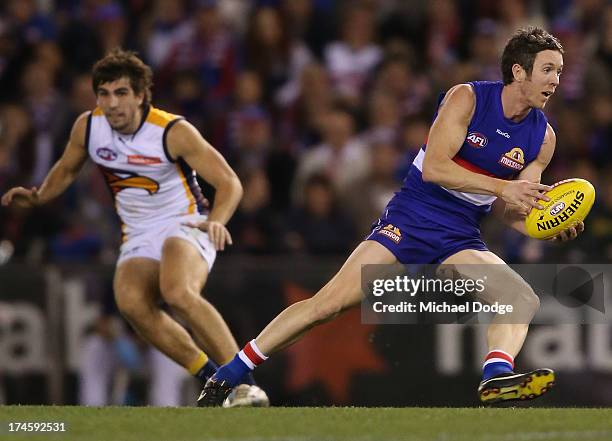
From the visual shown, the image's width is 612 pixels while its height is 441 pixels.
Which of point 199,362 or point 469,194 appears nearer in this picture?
point 469,194

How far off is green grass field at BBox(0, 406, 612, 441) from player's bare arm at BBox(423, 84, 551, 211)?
3.73 ft

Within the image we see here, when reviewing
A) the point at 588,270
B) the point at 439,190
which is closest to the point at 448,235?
the point at 439,190

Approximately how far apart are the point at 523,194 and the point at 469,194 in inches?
23.8

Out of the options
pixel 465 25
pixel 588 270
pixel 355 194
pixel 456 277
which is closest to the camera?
pixel 456 277

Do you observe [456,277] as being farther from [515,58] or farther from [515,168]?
[515,58]

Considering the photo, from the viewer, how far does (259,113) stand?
502 inches

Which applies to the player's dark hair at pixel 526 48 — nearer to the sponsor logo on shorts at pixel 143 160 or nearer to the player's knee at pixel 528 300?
the player's knee at pixel 528 300

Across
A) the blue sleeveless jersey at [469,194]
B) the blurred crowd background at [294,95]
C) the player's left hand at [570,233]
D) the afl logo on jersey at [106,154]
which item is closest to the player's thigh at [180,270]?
the afl logo on jersey at [106,154]

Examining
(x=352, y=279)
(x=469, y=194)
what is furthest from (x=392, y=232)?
(x=469, y=194)

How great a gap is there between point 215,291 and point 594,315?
295 cm

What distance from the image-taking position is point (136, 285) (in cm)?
870

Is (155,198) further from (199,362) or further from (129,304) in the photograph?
(199,362)

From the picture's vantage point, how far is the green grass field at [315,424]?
6547mm

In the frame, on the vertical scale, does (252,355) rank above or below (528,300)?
below
